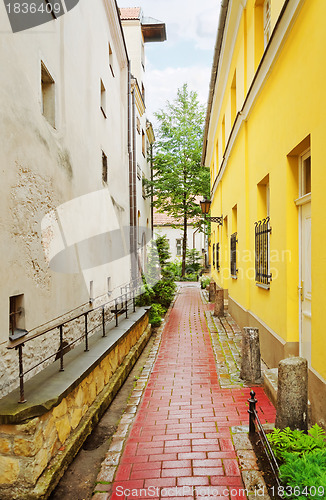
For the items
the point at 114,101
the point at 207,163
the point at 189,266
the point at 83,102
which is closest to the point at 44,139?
the point at 83,102

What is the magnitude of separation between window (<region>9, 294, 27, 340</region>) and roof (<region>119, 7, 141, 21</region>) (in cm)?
1772

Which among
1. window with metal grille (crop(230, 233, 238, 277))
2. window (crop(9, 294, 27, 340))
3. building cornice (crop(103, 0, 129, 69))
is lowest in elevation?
window (crop(9, 294, 27, 340))

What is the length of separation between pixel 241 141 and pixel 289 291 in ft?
15.2

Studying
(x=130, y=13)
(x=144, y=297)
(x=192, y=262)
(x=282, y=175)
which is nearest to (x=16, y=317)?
(x=282, y=175)

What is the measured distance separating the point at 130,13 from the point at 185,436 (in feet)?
65.5

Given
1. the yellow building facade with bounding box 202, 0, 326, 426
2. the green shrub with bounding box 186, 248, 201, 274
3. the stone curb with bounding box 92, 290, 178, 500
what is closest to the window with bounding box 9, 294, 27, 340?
the stone curb with bounding box 92, 290, 178, 500

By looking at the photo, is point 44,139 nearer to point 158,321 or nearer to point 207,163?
point 158,321

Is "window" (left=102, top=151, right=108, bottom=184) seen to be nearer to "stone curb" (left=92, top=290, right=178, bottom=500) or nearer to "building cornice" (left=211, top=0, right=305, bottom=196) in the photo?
"building cornice" (left=211, top=0, right=305, bottom=196)

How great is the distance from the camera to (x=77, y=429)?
12.8 ft

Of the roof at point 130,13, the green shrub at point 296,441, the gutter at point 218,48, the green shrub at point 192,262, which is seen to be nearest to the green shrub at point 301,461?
the green shrub at point 296,441

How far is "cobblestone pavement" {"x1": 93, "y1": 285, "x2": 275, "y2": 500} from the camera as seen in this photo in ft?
10.3

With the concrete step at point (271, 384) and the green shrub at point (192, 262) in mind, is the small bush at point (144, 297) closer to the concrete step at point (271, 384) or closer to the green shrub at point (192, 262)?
the concrete step at point (271, 384)

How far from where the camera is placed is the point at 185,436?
4.01 metres

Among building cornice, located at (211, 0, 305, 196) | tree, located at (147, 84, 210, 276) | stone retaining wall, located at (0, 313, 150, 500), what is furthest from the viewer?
tree, located at (147, 84, 210, 276)
